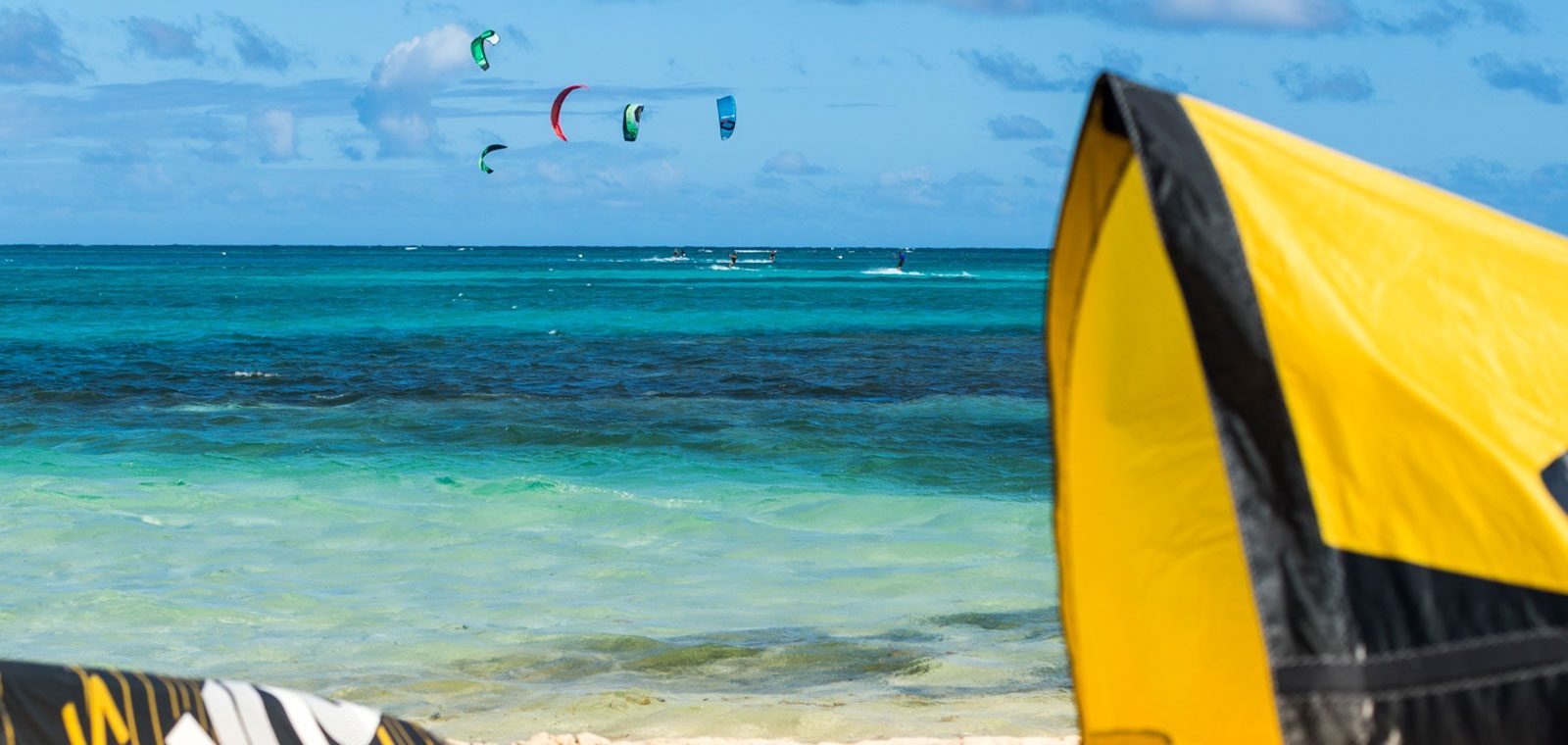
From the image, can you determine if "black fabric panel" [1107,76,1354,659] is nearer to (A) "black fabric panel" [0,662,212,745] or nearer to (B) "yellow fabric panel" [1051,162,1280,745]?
(B) "yellow fabric panel" [1051,162,1280,745]

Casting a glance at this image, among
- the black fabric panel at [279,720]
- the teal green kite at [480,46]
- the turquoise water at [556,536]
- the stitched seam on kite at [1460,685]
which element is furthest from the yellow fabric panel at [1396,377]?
the teal green kite at [480,46]

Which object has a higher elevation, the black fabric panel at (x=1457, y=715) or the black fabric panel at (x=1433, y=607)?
the black fabric panel at (x=1433, y=607)

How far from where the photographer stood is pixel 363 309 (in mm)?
42812

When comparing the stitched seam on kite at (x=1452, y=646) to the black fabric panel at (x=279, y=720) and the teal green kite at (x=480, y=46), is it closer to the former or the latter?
the black fabric panel at (x=279, y=720)

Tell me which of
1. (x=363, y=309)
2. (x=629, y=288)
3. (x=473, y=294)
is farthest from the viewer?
(x=629, y=288)

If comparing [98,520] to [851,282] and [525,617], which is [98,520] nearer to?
[525,617]

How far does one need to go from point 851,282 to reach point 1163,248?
68.9 m

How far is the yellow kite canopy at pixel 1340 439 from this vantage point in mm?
1908

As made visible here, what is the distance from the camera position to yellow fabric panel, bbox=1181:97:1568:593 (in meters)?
1.93

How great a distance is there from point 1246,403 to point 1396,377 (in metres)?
0.19

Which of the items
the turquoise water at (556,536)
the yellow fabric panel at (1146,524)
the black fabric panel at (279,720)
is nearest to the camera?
the yellow fabric panel at (1146,524)

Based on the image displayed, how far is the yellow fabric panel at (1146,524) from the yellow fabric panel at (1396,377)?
14 cm

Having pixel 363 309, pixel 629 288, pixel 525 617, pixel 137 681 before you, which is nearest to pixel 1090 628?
pixel 137 681

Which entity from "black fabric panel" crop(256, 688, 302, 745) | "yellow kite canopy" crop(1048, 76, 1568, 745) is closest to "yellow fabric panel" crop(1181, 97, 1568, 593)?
"yellow kite canopy" crop(1048, 76, 1568, 745)
